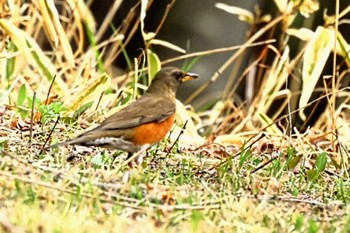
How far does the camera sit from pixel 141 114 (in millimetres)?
4723

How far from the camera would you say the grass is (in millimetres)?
3514

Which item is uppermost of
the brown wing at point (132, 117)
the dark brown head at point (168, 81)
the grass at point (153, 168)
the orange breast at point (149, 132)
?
the dark brown head at point (168, 81)

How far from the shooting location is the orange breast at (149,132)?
459cm

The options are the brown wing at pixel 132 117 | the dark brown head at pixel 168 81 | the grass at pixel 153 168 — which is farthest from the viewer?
the dark brown head at pixel 168 81

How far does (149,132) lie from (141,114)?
13 cm

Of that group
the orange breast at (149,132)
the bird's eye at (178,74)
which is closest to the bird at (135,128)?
the orange breast at (149,132)

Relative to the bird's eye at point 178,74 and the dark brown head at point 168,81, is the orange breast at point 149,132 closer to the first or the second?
the dark brown head at point 168,81

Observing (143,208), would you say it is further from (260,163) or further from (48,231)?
(260,163)

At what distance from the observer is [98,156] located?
4715 millimetres

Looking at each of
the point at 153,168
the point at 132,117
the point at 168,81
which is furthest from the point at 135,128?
the point at 168,81

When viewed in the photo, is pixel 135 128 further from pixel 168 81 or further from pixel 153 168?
pixel 168 81

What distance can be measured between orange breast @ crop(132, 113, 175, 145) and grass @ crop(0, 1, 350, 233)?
0.36 ft

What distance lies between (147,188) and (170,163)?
1.13 metres

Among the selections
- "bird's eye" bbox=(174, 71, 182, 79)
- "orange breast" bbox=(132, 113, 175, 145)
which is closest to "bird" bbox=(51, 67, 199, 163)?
"orange breast" bbox=(132, 113, 175, 145)
